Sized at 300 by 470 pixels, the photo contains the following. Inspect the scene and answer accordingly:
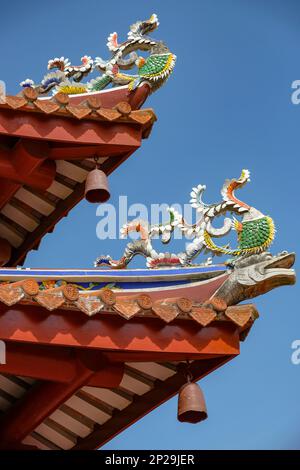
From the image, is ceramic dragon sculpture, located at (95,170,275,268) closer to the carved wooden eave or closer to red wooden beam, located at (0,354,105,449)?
the carved wooden eave

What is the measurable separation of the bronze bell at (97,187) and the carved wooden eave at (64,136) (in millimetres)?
256

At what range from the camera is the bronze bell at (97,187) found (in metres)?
11.7

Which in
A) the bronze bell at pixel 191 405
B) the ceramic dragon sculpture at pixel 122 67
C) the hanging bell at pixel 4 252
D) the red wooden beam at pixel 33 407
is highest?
the ceramic dragon sculpture at pixel 122 67

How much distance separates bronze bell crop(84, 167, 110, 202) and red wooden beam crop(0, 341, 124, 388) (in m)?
1.75

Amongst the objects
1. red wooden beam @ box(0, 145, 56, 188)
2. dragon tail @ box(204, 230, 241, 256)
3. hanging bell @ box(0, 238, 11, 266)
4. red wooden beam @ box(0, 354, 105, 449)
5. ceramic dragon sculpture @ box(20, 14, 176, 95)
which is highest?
ceramic dragon sculpture @ box(20, 14, 176, 95)

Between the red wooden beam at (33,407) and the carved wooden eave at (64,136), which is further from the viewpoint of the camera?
the carved wooden eave at (64,136)

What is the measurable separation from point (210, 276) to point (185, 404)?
130cm

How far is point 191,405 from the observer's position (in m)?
10.6

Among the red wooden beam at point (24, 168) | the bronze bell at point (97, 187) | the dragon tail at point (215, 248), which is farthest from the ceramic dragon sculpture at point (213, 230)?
the red wooden beam at point (24, 168)

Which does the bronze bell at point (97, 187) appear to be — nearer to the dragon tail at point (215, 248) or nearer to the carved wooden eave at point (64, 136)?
the carved wooden eave at point (64, 136)

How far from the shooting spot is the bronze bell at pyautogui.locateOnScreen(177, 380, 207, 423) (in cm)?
1058

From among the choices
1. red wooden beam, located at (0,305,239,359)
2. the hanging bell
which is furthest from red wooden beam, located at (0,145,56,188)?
red wooden beam, located at (0,305,239,359)
